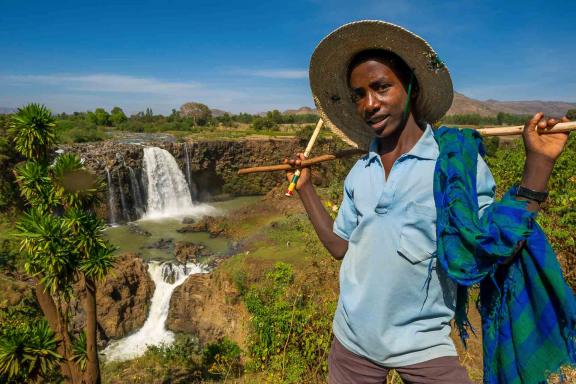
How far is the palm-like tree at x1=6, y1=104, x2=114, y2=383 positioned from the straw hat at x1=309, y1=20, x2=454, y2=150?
210 inches

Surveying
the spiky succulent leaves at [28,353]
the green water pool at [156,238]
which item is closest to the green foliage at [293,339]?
the spiky succulent leaves at [28,353]

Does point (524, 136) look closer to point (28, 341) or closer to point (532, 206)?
point (532, 206)

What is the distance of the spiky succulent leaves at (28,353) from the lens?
572cm

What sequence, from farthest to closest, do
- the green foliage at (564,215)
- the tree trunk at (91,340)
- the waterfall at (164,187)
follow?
the waterfall at (164,187) < the tree trunk at (91,340) < the green foliage at (564,215)

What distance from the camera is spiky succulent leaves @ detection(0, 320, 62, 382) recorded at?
572 cm

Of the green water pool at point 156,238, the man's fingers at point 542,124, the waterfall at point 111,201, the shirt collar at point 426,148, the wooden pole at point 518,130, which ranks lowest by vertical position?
the green water pool at point 156,238

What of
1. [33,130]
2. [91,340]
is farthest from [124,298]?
[33,130]

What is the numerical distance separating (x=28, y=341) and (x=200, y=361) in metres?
4.41

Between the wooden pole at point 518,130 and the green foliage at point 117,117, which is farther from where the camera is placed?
the green foliage at point 117,117

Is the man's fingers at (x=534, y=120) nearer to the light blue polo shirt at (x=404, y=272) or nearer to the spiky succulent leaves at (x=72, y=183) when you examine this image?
the light blue polo shirt at (x=404, y=272)

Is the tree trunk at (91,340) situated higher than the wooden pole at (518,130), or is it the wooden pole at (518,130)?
the wooden pole at (518,130)

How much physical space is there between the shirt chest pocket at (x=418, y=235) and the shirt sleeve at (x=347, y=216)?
1.02 ft

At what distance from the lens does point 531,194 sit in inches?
43.1

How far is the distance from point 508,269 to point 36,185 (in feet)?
21.1
